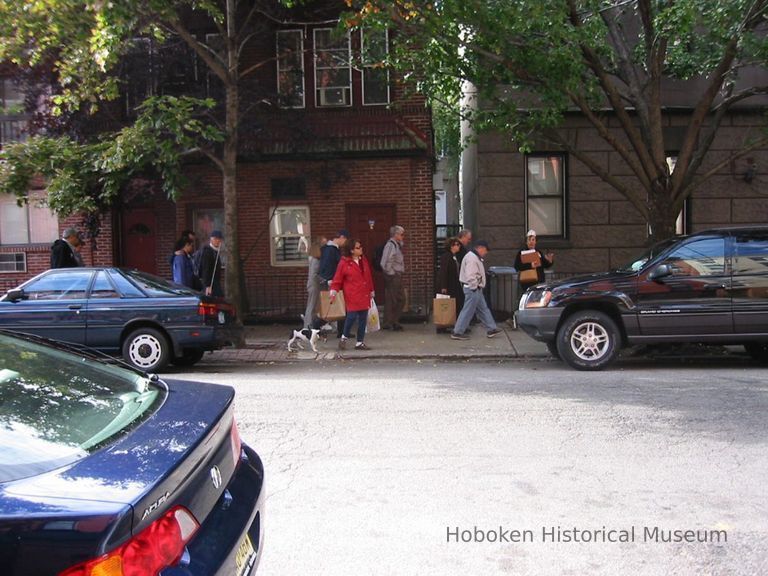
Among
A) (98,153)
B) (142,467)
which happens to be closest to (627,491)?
(142,467)

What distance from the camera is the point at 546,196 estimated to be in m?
14.8

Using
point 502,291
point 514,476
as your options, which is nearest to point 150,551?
point 514,476

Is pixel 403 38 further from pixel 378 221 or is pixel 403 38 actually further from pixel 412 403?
pixel 412 403

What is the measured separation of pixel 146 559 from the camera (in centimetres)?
200

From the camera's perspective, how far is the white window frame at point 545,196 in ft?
48.3

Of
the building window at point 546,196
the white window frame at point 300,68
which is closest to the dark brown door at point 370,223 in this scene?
the white window frame at point 300,68

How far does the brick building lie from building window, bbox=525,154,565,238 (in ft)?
7.20

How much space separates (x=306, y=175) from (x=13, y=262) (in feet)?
23.8

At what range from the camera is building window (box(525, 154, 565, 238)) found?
14805 mm

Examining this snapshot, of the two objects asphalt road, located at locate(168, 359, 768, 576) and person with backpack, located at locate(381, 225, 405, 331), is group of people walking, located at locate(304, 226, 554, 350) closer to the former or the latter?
person with backpack, located at locate(381, 225, 405, 331)

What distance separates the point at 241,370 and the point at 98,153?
4.64 m

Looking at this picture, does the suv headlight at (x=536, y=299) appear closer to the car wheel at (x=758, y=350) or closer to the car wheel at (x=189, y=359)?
the car wheel at (x=758, y=350)

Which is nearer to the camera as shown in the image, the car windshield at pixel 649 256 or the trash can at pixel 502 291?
the car windshield at pixel 649 256

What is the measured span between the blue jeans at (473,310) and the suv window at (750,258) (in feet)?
13.1
